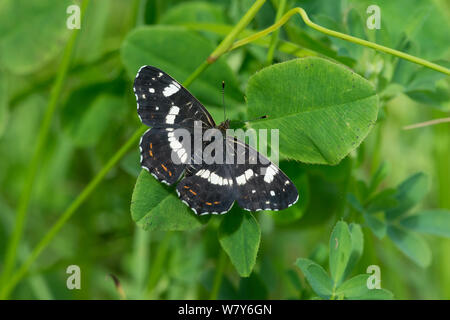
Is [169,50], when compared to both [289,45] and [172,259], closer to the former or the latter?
[289,45]

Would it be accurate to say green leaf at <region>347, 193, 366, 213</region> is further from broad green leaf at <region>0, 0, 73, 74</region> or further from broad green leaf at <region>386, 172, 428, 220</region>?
broad green leaf at <region>0, 0, 73, 74</region>

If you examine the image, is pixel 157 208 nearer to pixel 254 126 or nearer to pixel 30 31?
pixel 254 126

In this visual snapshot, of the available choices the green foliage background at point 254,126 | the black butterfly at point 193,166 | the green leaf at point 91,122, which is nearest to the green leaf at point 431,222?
the green foliage background at point 254,126

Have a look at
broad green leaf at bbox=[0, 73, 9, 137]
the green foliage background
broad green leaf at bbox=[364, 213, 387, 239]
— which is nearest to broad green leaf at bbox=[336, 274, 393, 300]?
the green foliage background

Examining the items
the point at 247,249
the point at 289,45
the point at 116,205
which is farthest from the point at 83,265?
the point at 289,45

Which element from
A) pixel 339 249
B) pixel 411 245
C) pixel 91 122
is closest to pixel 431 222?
pixel 411 245

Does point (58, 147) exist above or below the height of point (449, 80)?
above

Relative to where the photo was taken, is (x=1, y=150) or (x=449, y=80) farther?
(x=1, y=150)
